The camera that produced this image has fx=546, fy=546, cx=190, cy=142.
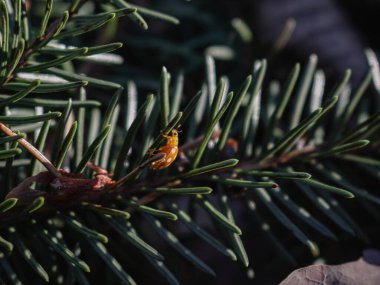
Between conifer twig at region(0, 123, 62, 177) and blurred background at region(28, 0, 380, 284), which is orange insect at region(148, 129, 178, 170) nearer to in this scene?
conifer twig at region(0, 123, 62, 177)

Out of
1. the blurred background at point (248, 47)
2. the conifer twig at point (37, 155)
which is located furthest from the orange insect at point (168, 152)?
the blurred background at point (248, 47)

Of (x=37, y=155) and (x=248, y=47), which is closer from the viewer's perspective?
(x=37, y=155)

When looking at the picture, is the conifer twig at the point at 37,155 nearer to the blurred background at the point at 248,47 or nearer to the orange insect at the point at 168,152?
the orange insect at the point at 168,152

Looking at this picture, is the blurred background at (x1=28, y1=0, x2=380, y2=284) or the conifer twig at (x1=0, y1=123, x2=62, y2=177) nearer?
the conifer twig at (x1=0, y1=123, x2=62, y2=177)

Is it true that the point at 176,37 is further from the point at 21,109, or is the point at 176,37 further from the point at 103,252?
the point at 103,252

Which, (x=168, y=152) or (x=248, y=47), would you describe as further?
(x=248, y=47)

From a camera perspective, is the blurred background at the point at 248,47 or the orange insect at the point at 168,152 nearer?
the orange insect at the point at 168,152

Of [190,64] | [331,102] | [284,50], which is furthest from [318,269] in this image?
[284,50]

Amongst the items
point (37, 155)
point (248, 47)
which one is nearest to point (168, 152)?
point (37, 155)

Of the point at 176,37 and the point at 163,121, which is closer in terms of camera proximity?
the point at 163,121

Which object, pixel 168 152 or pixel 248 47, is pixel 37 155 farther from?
pixel 248 47

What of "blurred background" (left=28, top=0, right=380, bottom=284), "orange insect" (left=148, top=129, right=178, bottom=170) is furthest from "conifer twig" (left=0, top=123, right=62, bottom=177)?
"blurred background" (left=28, top=0, right=380, bottom=284)
